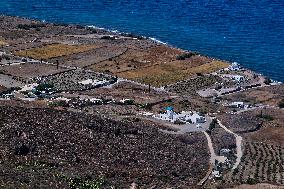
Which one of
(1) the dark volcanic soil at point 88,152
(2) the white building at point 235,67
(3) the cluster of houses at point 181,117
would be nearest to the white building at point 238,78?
(2) the white building at point 235,67

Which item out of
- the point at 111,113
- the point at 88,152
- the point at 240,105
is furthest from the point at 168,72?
the point at 88,152

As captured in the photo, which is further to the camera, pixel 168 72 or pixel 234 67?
pixel 234 67

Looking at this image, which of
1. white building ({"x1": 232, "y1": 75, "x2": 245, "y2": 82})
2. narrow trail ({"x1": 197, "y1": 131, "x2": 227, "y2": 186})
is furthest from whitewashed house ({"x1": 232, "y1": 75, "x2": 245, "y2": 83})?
narrow trail ({"x1": 197, "y1": 131, "x2": 227, "y2": 186})

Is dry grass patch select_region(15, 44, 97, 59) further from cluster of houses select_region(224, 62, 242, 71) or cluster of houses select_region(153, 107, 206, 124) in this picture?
cluster of houses select_region(153, 107, 206, 124)

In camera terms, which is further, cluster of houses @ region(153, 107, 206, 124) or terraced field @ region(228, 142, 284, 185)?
cluster of houses @ region(153, 107, 206, 124)

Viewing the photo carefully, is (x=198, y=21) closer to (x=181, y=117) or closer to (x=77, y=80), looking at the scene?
(x=77, y=80)

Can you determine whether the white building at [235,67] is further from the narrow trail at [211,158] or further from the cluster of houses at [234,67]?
the narrow trail at [211,158]
